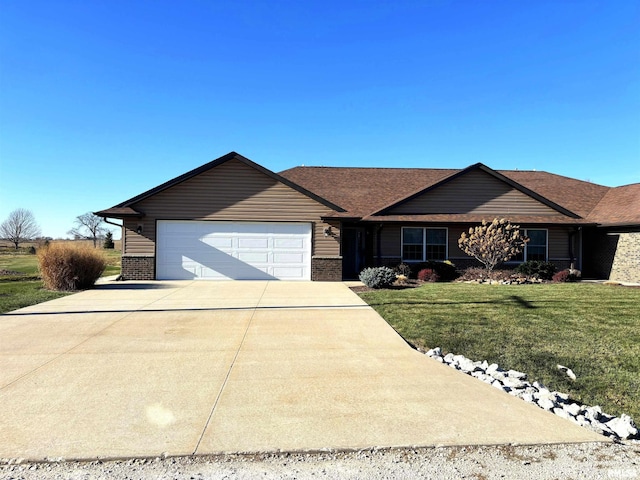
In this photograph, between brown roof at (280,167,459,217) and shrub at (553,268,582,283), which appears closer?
shrub at (553,268,582,283)

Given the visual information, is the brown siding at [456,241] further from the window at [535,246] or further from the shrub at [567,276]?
the shrub at [567,276]

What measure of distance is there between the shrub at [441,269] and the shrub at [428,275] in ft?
0.84

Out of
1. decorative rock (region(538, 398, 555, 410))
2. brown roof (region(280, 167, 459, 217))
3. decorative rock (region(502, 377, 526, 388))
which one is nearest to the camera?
decorative rock (region(538, 398, 555, 410))

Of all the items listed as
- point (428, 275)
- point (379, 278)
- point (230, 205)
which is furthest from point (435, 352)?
point (230, 205)

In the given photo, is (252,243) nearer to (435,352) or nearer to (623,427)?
(435,352)

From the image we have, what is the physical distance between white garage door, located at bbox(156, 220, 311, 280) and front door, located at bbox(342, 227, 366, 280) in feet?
8.93

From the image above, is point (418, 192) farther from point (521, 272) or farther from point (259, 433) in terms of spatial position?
point (259, 433)

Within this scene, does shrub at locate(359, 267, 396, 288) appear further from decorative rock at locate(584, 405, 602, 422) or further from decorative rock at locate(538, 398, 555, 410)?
decorative rock at locate(584, 405, 602, 422)

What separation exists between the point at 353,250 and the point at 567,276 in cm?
884

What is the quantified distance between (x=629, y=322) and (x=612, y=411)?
14.8 feet

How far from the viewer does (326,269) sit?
16.6 metres

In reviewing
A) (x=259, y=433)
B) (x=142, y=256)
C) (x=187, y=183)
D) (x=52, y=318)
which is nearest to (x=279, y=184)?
(x=187, y=183)

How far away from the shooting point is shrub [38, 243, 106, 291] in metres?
13.0

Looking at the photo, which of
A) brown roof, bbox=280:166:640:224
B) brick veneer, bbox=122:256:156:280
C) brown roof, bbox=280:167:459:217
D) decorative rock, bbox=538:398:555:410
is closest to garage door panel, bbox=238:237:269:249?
brick veneer, bbox=122:256:156:280
